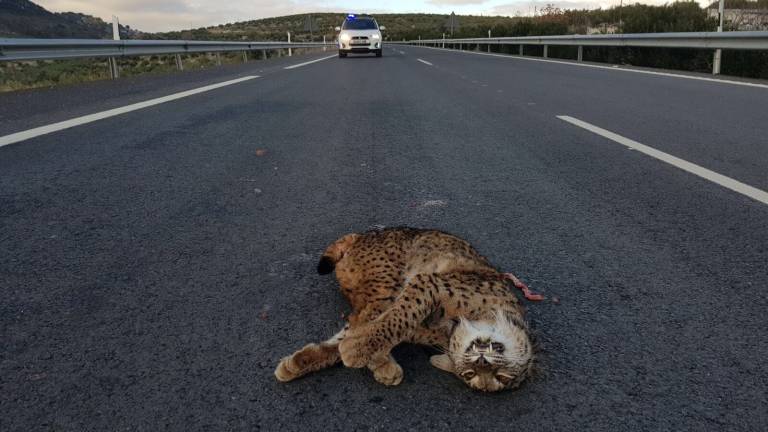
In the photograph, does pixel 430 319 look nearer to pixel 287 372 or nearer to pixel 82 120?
pixel 287 372

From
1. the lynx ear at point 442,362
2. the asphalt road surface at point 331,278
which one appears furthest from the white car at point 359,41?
the lynx ear at point 442,362

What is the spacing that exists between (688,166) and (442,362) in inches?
142

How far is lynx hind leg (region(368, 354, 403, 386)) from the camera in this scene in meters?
2.00

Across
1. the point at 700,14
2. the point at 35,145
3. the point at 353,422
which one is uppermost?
the point at 700,14

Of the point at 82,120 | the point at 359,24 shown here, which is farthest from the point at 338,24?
the point at 82,120

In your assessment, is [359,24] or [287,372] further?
[359,24]

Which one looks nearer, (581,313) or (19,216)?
(581,313)

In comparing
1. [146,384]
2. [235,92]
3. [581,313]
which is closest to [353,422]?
[146,384]

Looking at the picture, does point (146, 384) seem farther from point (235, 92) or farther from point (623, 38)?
point (623, 38)

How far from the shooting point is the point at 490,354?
6.47 feet

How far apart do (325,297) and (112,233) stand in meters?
1.41

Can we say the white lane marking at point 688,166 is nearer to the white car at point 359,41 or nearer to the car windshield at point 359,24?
the white car at point 359,41

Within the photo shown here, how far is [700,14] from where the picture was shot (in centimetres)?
2152

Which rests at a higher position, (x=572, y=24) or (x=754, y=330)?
(x=572, y=24)
